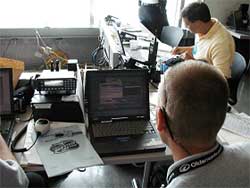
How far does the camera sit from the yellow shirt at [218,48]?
96.0 inches

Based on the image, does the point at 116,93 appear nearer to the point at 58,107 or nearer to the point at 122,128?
the point at 122,128

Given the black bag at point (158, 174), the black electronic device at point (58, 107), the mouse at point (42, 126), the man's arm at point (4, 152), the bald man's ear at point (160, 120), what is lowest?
the black bag at point (158, 174)

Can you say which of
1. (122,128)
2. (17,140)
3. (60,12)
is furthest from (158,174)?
(60,12)

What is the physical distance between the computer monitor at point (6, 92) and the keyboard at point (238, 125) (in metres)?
1.11

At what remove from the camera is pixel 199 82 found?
Answer: 836mm

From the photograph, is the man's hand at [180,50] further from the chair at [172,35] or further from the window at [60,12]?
the window at [60,12]

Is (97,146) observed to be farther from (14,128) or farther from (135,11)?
(135,11)

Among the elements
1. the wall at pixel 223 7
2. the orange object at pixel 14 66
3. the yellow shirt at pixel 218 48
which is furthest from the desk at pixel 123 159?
the wall at pixel 223 7

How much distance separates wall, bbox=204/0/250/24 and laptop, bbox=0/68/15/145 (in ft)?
11.5

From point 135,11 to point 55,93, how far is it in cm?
284

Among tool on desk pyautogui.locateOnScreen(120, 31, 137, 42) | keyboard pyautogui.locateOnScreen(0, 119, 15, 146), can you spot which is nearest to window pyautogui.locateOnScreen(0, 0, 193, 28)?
tool on desk pyautogui.locateOnScreen(120, 31, 137, 42)

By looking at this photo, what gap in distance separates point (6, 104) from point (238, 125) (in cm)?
122

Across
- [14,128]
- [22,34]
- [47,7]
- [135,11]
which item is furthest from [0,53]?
[14,128]

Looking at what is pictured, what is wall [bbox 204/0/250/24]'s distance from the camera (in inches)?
168
